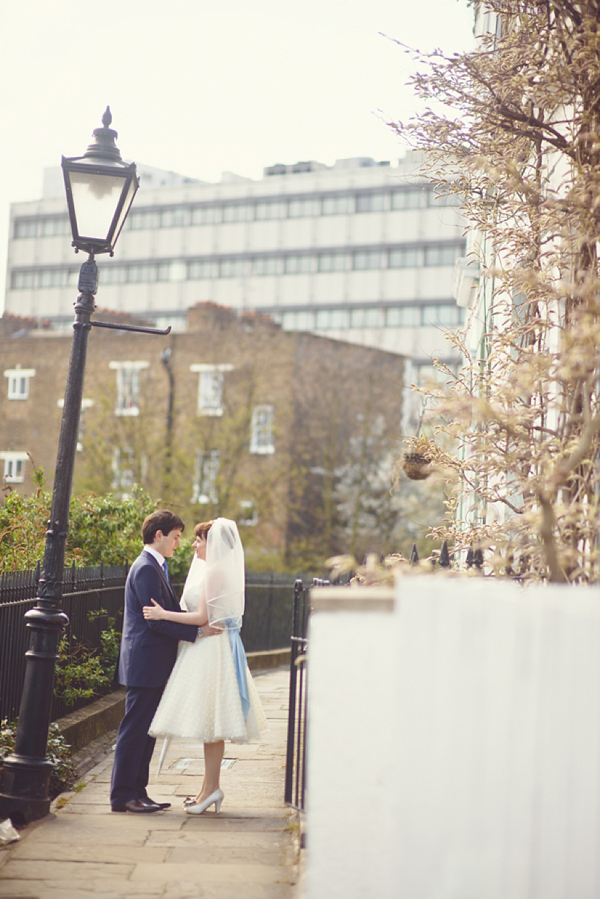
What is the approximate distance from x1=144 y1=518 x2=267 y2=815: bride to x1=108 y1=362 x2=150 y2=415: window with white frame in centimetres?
3166

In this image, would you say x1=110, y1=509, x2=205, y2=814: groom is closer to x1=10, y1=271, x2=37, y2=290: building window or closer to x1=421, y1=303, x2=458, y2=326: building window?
x1=421, y1=303, x2=458, y2=326: building window

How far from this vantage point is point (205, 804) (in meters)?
6.96

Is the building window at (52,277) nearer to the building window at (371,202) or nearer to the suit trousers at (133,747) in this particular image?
the building window at (371,202)

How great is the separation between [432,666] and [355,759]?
56 centimetres

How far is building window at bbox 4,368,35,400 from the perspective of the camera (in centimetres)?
4350

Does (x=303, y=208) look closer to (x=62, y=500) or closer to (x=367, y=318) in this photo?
(x=367, y=318)

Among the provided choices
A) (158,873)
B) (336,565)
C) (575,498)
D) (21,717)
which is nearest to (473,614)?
(336,565)

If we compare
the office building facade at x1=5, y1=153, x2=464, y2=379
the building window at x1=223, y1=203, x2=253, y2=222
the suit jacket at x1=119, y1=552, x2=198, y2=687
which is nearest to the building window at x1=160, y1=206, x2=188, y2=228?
the office building facade at x1=5, y1=153, x2=464, y2=379

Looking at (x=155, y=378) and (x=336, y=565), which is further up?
(x=155, y=378)

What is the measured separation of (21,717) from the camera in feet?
22.1

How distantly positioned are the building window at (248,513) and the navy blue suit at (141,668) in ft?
93.2

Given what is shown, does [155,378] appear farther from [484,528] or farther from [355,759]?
[355,759]

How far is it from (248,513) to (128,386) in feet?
24.3

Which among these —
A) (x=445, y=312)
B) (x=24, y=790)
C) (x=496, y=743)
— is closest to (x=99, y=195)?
(x=24, y=790)
